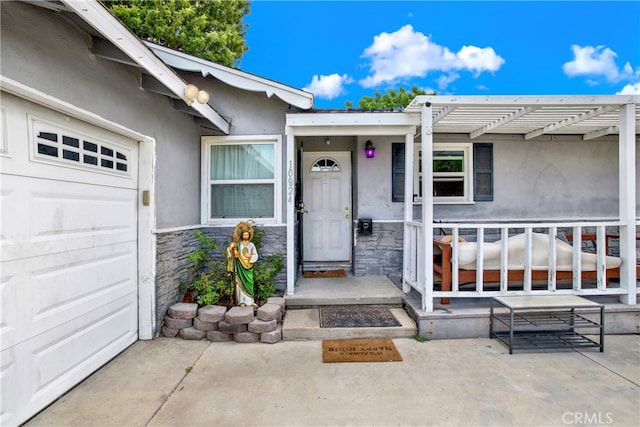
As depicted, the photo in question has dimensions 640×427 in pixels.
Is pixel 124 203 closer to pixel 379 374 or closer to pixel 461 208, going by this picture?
pixel 379 374

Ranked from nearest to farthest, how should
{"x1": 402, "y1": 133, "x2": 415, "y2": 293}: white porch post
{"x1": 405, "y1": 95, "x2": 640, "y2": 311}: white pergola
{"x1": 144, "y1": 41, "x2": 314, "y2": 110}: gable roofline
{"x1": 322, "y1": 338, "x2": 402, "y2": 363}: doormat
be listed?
{"x1": 322, "y1": 338, "x2": 402, "y2": 363}: doormat, {"x1": 405, "y1": 95, "x2": 640, "y2": 311}: white pergola, {"x1": 144, "y1": 41, "x2": 314, "y2": 110}: gable roofline, {"x1": 402, "y1": 133, "x2": 415, "y2": 293}: white porch post

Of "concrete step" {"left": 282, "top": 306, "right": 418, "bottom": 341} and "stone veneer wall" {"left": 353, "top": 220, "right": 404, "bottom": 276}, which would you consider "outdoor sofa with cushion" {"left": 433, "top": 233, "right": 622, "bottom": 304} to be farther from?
"stone veneer wall" {"left": 353, "top": 220, "right": 404, "bottom": 276}

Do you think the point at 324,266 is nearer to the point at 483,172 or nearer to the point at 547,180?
the point at 483,172

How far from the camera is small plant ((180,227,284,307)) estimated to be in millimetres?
3869

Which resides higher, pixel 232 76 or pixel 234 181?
pixel 232 76

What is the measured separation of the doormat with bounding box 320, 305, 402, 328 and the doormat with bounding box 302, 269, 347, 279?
1.11 metres

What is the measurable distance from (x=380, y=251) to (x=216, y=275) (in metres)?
2.65

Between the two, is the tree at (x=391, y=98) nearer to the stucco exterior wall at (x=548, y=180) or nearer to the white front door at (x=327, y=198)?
the stucco exterior wall at (x=548, y=180)

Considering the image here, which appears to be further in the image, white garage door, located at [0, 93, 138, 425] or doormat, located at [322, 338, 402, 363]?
doormat, located at [322, 338, 402, 363]

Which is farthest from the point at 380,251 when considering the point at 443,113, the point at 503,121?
the point at 503,121

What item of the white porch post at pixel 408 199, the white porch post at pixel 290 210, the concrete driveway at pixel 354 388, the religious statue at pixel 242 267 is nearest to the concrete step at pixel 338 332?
the concrete driveway at pixel 354 388

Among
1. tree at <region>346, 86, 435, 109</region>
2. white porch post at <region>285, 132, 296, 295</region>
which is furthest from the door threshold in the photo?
tree at <region>346, 86, 435, 109</region>

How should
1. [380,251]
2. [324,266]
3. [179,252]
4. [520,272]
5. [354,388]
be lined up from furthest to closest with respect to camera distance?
[324,266] → [380,251] → [179,252] → [520,272] → [354,388]

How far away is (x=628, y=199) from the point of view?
3480 millimetres
